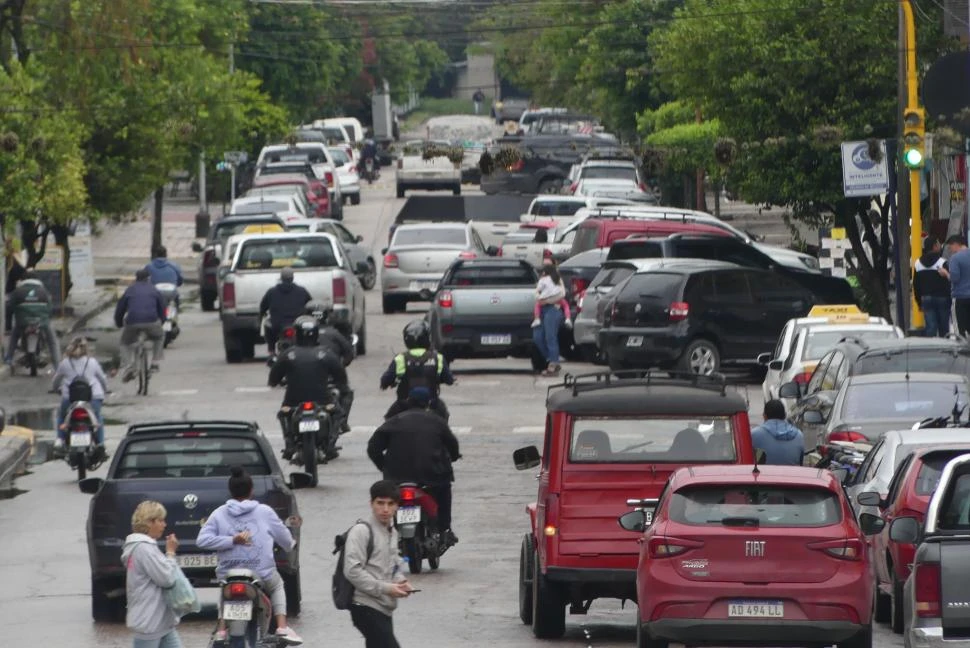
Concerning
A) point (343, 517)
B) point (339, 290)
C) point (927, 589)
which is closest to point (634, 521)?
point (927, 589)

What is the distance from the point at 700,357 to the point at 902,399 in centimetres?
1095

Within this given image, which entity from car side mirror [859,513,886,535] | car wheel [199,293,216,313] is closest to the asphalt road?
car side mirror [859,513,886,535]

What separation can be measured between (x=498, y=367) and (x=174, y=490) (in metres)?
18.5

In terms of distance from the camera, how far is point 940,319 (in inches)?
1200

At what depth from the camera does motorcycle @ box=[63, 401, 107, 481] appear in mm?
23672

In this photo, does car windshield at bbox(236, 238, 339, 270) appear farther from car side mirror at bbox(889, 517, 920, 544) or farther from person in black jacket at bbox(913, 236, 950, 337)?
car side mirror at bbox(889, 517, 920, 544)

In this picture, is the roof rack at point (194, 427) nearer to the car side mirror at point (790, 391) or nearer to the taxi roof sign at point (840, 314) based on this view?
the car side mirror at point (790, 391)

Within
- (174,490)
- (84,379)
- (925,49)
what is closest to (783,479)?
(174,490)

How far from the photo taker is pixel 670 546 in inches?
495

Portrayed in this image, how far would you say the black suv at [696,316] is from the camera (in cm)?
3089

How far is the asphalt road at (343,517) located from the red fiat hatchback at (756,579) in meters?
2.24

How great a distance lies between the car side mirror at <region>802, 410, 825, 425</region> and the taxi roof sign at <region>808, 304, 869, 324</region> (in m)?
6.41

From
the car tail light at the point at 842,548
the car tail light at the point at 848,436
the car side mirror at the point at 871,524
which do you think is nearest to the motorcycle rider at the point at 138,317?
the car tail light at the point at 848,436

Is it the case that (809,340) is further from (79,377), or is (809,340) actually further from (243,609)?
(243,609)
